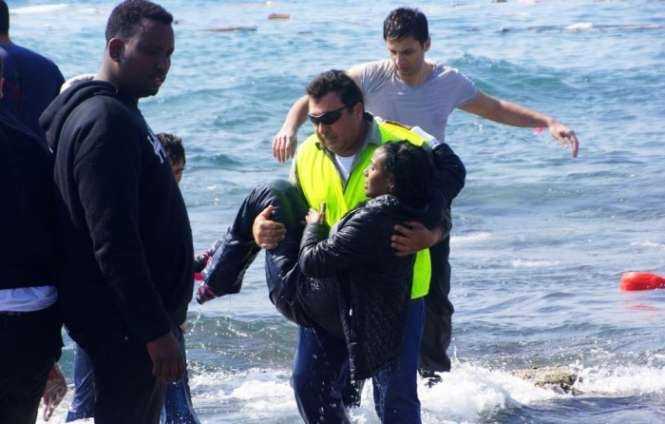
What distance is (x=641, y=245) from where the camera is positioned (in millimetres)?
11188

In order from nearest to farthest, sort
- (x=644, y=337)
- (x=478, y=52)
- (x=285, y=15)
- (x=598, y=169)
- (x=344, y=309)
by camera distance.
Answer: (x=344, y=309) → (x=644, y=337) → (x=598, y=169) → (x=478, y=52) → (x=285, y=15)

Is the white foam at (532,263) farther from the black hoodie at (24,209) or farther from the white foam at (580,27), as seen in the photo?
the white foam at (580,27)

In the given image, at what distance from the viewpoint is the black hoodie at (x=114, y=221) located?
3.83 metres

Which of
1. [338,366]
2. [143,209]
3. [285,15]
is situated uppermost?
[143,209]

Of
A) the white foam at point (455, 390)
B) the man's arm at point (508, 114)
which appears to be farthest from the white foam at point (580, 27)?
the man's arm at point (508, 114)

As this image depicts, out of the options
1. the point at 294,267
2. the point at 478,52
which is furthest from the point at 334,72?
the point at 478,52

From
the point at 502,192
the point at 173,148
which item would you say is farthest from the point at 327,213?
the point at 502,192

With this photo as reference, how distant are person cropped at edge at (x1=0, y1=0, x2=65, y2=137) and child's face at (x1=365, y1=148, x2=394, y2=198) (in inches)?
73.6

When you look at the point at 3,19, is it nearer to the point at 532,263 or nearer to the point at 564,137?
the point at 564,137

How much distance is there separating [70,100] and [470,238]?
811 centimetres

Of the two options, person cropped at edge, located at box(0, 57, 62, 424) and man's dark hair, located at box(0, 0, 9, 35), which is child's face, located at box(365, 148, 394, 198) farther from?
man's dark hair, located at box(0, 0, 9, 35)

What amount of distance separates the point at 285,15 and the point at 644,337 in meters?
27.3

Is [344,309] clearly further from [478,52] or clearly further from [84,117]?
[478,52]

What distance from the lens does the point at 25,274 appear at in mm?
3867
